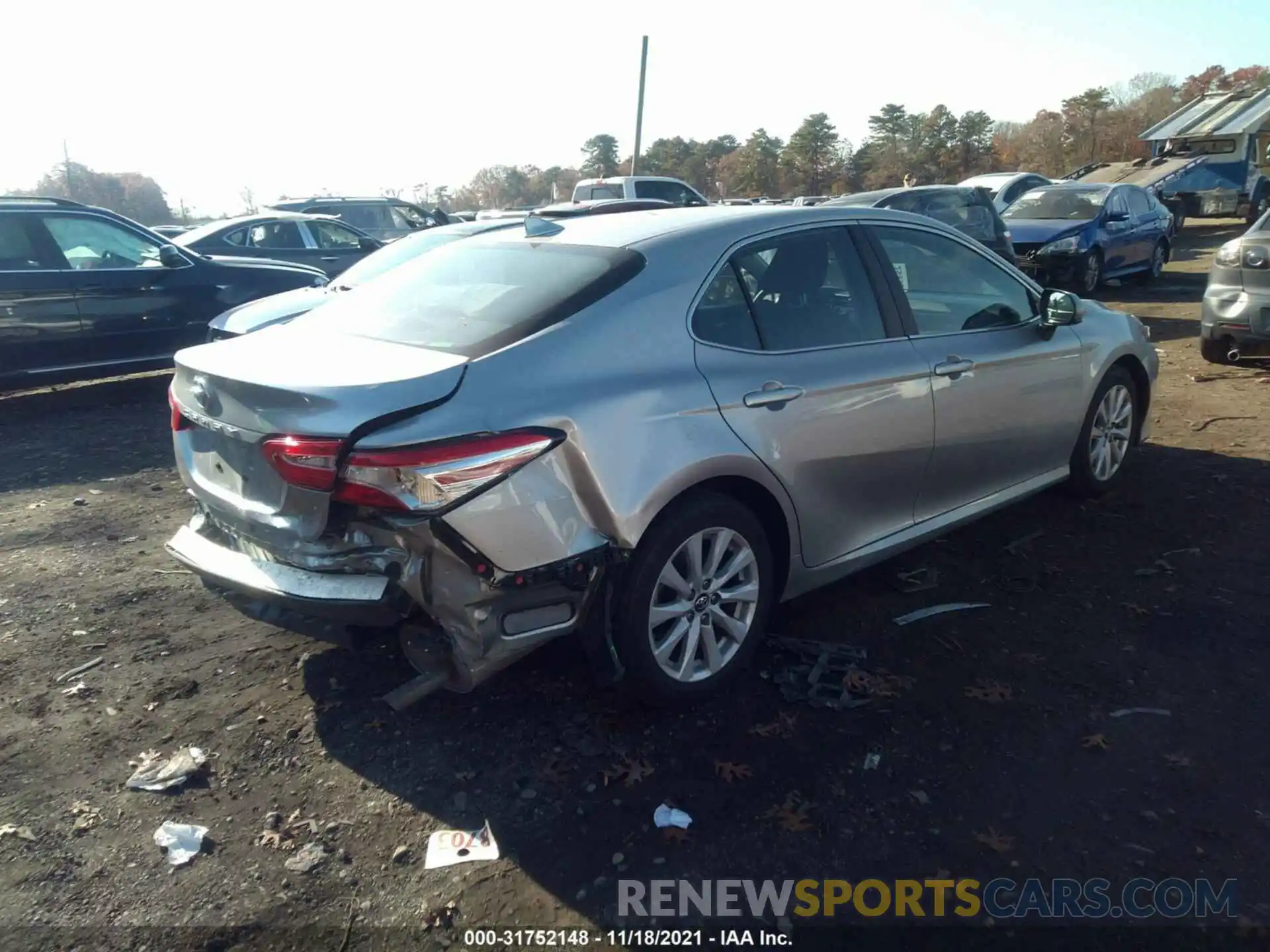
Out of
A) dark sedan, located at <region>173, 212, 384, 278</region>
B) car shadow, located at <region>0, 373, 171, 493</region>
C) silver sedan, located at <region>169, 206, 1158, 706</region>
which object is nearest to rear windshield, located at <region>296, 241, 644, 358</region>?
silver sedan, located at <region>169, 206, 1158, 706</region>

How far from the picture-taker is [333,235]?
13203mm

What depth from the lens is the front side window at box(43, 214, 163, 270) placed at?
8.82 meters

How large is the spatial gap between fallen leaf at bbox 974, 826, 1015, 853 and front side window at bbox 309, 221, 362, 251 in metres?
11.5

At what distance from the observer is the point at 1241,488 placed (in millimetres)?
5723

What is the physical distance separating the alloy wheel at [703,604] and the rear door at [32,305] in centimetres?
759

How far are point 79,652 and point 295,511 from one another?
1.79 m

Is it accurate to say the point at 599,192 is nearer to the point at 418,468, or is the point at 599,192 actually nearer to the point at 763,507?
the point at 763,507

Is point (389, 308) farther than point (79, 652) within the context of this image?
No

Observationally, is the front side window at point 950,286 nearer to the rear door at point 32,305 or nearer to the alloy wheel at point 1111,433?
the alloy wheel at point 1111,433

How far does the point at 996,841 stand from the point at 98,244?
932cm

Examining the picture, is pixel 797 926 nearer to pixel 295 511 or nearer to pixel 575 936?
pixel 575 936

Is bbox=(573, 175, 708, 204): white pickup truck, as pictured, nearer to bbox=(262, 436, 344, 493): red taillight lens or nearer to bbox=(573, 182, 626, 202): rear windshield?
bbox=(573, 182, 626, 202): rear windshield

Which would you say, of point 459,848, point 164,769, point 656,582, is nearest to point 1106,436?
point 656,582

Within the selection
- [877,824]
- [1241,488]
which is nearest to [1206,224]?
[1241,488]
